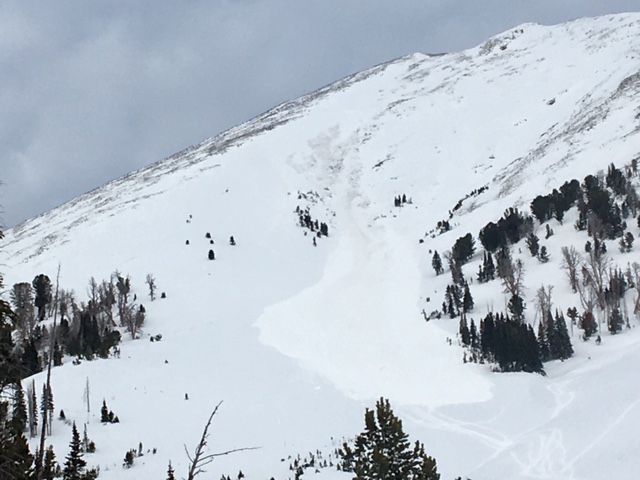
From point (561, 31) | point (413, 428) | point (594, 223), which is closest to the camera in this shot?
point (413, 428)

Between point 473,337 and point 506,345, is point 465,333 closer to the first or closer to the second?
point 473,337

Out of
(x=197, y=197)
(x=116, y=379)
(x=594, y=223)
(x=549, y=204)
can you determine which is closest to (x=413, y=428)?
(x=116, y=379)

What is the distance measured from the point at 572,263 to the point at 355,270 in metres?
31.2

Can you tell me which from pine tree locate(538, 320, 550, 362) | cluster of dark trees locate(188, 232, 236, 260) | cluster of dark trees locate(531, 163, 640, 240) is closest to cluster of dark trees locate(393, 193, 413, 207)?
cluster of dark trees locate(188, 232, 236, 260)

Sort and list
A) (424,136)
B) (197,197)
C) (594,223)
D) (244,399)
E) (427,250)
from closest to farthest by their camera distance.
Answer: (244,399) < (594,223) < (427,250) < (197,197) < (424,136)

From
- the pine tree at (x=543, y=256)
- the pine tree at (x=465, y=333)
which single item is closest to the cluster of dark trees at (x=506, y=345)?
the pine tree at (x=465, y=333)

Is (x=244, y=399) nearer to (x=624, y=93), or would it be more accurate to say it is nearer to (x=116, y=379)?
(x=116, y=379)

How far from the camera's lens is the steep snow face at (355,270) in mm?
32156

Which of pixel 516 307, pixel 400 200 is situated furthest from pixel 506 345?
pixel 400 200

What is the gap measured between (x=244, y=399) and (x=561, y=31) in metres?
153

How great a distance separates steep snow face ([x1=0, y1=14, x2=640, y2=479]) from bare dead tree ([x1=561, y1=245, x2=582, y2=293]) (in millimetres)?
1221

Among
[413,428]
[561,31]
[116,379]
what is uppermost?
[561,31]

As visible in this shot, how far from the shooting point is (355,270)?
77812mm

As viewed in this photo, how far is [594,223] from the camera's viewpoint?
5584cm
